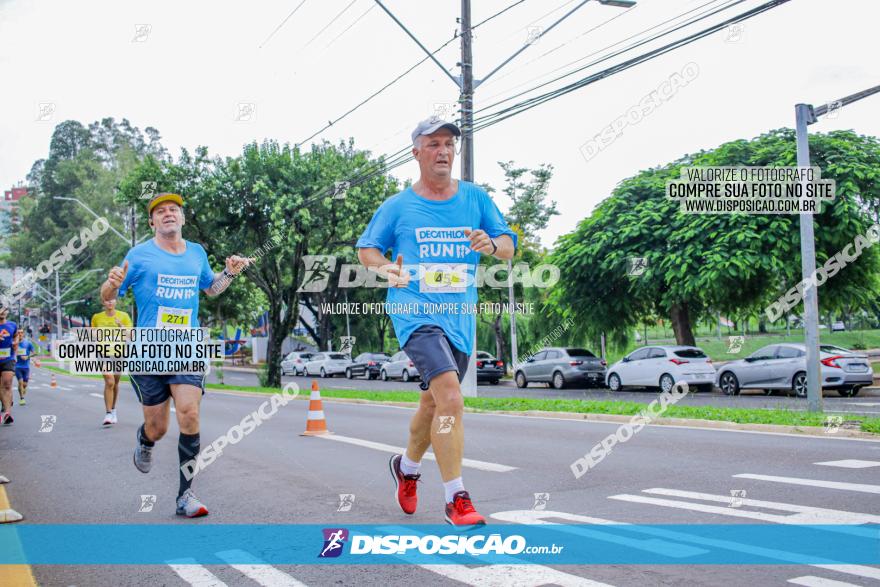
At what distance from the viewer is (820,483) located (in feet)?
21.2

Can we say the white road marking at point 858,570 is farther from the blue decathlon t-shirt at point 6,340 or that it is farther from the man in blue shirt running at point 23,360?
the man in blue shirt running at point 23,360

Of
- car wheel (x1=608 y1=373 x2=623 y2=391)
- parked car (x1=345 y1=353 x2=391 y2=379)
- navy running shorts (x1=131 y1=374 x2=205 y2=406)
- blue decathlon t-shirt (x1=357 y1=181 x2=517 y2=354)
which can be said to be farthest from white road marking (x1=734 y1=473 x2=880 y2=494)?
parked car (x1=345 y1=353 x2=391 y2=379)

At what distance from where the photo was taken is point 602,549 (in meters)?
4.42

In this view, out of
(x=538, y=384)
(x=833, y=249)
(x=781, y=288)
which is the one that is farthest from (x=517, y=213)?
(x=833, y=249)

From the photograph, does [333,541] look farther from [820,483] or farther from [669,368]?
[669,368]

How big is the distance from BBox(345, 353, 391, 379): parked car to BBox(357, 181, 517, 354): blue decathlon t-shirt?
1361 inches

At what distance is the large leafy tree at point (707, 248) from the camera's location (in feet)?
73.5

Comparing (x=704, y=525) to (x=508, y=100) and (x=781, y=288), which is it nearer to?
(x=508, y=100)

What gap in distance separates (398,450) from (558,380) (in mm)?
19530

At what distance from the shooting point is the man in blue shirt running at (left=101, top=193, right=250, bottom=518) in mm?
5668

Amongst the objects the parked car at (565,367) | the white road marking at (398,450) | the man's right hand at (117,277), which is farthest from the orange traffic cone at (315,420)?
the parked car at (565,367)

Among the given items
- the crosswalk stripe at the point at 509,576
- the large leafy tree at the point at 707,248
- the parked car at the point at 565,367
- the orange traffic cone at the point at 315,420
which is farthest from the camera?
the parked car at the point at 565,367

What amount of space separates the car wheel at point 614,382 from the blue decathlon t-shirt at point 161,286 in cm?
2167

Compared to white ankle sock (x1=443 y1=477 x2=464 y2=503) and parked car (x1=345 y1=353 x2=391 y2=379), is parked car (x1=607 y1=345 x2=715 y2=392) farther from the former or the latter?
white ankle sock (x1=443 y1=477 x2=464 y2=503)
